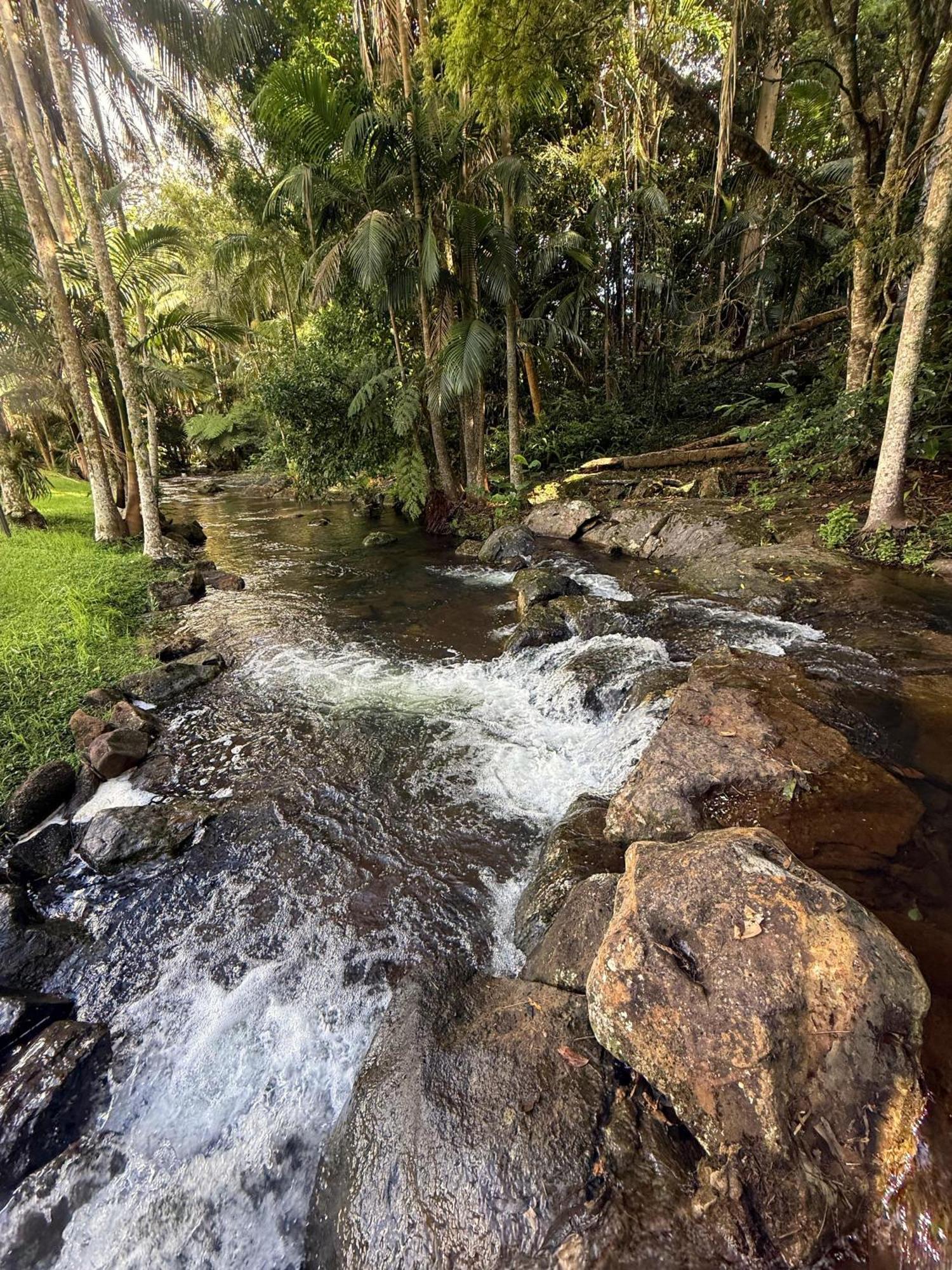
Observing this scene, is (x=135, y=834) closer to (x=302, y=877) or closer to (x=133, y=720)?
(x=302, y=877)

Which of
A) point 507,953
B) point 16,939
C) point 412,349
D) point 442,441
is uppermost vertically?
point 412,349

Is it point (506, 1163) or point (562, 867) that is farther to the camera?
point (562, 867)

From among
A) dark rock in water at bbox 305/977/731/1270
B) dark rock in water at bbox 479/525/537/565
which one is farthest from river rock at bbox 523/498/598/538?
dark rock in water at bbox 305/977/731/1270

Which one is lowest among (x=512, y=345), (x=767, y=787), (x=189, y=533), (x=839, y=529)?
(x=767, y=787)

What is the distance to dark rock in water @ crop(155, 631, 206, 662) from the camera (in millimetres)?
6574

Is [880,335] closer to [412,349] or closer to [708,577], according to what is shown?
[708,577]

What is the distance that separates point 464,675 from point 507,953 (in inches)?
136

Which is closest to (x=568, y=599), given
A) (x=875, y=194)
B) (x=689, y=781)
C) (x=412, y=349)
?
(x=689, y=781)

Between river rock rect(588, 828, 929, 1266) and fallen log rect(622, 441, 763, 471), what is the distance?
1123 centimetres

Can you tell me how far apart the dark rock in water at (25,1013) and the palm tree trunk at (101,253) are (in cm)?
874

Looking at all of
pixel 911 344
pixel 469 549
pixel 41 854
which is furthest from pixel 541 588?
pixel 41 854

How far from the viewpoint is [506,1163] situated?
1.84m

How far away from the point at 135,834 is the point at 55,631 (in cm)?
404

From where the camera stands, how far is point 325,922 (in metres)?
3.24
